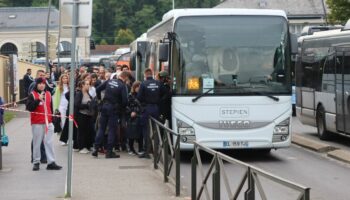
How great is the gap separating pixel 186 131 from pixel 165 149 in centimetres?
225

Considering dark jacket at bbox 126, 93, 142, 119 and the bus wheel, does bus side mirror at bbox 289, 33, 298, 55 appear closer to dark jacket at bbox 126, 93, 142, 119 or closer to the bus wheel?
dark jacket at bbox 126, 93, 142, 119

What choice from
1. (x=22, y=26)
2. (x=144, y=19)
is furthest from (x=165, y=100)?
(x=22, y=26)

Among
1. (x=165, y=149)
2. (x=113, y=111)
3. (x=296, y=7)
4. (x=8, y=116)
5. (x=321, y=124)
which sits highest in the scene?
(x=296, y=7)

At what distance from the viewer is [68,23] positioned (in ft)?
35.4

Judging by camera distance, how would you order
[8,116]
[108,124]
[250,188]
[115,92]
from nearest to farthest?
[250,188], [115,92], [108,124], [8,116]

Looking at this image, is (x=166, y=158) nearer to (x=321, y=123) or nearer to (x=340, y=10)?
(x=321, y=123)

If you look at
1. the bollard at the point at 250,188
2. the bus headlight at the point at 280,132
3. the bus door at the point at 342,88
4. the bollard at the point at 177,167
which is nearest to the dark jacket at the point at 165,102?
the bus headlight at the point at 280,132

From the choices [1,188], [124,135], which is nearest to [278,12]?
[124,135]

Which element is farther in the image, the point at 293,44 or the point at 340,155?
the point at 340,155

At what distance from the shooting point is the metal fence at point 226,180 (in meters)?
6.03

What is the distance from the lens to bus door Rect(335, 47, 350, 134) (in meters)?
17.4

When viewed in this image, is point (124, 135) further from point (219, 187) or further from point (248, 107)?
point (219, 187)

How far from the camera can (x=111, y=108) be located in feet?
51.4

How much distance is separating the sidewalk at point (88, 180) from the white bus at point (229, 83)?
4.67 feet
